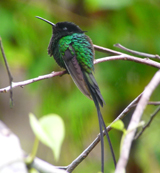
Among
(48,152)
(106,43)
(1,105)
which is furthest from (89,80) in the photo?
(1,105)

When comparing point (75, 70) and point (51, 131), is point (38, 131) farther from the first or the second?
point (75, 70)

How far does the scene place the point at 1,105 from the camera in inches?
193

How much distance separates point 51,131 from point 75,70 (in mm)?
1293

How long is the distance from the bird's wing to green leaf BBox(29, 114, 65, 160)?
102 cm

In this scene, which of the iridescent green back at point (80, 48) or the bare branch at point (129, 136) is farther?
the iridescent green back at point (80, 48)

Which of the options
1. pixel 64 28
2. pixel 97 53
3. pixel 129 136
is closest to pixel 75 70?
pixel 64 28

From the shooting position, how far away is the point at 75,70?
181 cm

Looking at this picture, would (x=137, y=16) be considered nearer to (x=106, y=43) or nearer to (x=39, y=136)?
(x=106, y=43)

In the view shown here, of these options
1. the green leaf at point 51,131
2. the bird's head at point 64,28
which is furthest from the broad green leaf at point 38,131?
the bird's head at point 64,28

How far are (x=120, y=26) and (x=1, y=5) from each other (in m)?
1.46

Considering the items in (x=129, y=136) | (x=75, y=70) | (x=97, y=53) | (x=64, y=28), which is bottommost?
(x=97, y=53)

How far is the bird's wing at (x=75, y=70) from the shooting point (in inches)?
63.9

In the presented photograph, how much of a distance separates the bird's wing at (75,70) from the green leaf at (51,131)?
1018 mm

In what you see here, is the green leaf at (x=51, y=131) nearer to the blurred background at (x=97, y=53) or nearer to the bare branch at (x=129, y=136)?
the bare branch at (x=129, y=136)
